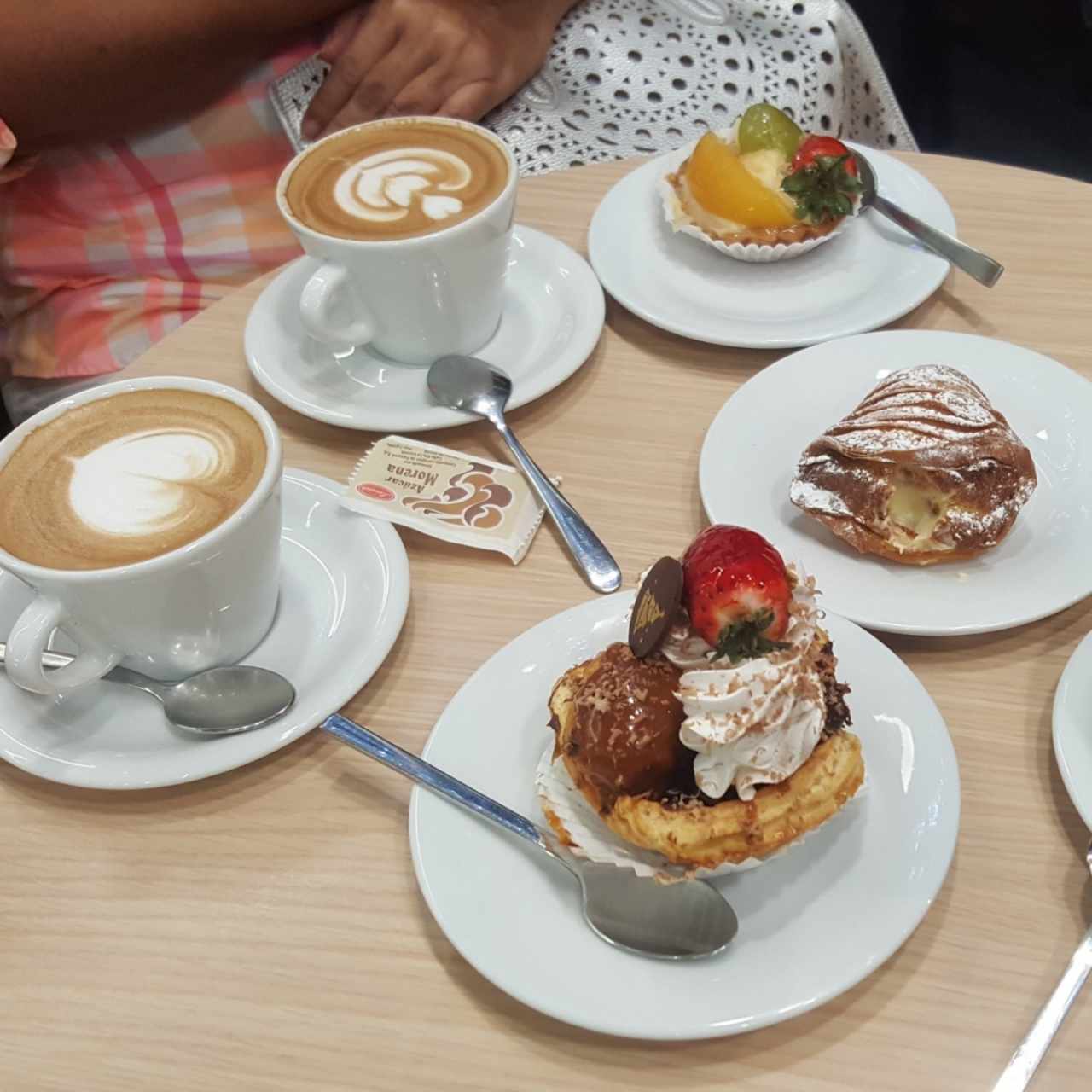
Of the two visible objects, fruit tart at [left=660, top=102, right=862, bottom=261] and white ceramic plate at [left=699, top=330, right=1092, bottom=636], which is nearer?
white ceramic plate at [left=699, top=330, right=1092, bottom=636]

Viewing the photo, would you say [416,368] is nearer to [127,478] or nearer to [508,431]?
[508,431]

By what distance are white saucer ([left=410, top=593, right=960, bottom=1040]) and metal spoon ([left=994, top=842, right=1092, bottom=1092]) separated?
0.09 metres

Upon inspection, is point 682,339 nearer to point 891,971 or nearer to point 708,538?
point 708,538

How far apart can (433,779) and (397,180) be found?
74 cm

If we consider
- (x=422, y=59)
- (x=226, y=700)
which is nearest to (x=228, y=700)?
(x=226, y=700)

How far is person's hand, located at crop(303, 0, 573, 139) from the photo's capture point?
1648 millimetres

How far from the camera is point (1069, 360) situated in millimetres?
1229

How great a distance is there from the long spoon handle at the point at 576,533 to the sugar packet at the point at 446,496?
0.01m

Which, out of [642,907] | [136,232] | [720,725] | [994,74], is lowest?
[994,74]

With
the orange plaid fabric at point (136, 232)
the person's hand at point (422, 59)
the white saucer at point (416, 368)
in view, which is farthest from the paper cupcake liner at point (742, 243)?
the orange plaid fabric at point (136, 232)

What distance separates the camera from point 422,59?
66.4 inches

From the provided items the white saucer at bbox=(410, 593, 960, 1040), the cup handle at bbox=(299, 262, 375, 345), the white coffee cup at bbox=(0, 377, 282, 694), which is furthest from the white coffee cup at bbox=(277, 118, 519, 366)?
the white saucer at bbox=(410, 593, 960, 1040)

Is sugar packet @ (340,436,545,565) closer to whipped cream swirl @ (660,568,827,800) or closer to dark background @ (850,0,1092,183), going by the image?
whipped cream swirl @ (660,568,827,800)

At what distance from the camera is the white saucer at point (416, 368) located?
122 cm
